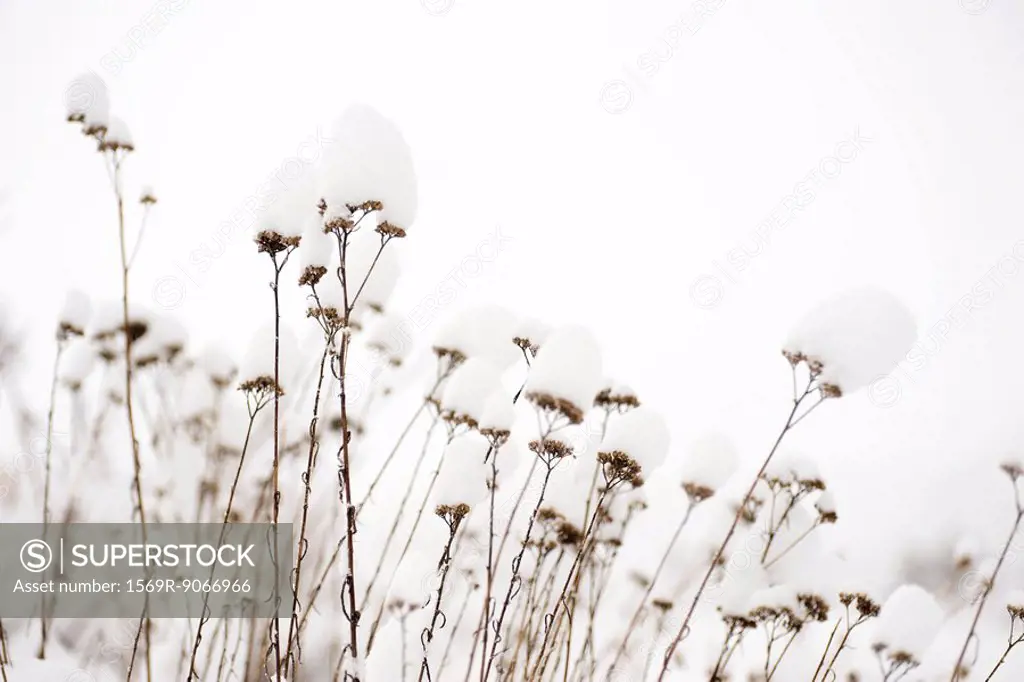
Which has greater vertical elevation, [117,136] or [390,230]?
[117,136]

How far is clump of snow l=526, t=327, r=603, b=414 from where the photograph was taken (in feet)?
4.74

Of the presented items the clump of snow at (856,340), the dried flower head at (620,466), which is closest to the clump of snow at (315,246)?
the dried flower head at (620,466)

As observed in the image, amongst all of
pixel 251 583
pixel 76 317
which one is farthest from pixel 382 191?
pixel 76 317

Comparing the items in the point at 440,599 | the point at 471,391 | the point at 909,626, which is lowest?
the point at 909,626

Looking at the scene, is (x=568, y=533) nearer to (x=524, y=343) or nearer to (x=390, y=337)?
(x=524, y=343)

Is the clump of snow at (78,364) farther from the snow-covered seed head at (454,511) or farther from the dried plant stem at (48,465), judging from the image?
the snow-covered seed head at (454,511)

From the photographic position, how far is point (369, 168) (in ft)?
4.66

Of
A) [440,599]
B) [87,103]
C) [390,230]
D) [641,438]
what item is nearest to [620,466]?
[641,438]

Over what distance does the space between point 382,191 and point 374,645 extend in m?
1.49

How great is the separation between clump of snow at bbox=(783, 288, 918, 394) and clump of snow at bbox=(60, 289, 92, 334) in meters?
2.77

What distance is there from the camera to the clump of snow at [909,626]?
1865 millimetres

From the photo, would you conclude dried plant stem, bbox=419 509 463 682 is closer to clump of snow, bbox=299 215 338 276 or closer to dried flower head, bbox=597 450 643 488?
dried flower head, bbox=597 450 643 488

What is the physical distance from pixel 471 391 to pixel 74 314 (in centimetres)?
197

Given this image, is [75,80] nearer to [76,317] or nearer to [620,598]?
[76,317]
